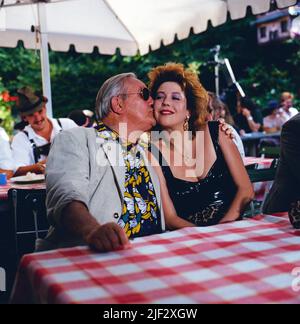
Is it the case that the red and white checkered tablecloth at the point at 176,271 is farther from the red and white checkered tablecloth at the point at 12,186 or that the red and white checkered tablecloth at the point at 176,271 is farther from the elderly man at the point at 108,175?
the red and white checkered tablecloth at the point at 12,186

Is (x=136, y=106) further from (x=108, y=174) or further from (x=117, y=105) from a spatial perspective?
(x=108, y=174)

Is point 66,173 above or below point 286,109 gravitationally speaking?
below

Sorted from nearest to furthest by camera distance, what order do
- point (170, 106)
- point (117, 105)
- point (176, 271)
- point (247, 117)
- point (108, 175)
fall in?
1. point (176, 271)
2. point (108, 175)
3. point (117, 105)
4. point (170, 106)
5. point (247, 117)

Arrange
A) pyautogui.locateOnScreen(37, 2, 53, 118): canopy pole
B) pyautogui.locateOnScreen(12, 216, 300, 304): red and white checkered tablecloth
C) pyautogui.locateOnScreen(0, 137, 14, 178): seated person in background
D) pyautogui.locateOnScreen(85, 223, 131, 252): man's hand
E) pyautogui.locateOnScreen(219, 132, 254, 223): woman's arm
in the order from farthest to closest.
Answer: pyautogui.locateOnScreen(37, 2, 53, 118): canopy pole
pyautogui.locateOnScreen(0, 137, 14, 178): seated person in background
pyautogui.locateOnScreen(219, 132, 254, 223): woman's arm
pyautogui.locateOnScreen(85, 223, 131, 252): man's hand
pyautogui.locateOnScreen(12, 216, 300, 304): red and white checkered tablecloth

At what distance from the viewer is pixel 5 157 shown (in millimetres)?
4652

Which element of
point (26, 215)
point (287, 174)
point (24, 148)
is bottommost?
point (26, 215)

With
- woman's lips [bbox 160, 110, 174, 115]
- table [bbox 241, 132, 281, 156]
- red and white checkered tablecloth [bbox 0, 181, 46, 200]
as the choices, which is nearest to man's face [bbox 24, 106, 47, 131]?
red and white checkered tablecloth [bbox 0, 181, 46, 200]

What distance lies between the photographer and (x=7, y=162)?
4668mm

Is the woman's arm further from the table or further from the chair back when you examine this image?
the table

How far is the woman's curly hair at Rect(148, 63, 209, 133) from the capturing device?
3.04m

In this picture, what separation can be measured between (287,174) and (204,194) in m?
0.47

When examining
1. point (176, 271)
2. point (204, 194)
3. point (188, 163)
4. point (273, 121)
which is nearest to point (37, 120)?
point (188, 163)

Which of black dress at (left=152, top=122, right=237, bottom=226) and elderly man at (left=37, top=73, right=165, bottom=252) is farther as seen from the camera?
black dress at (left=152, top=122, right=237, bottom=226)

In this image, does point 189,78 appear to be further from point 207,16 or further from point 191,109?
point 207,16
